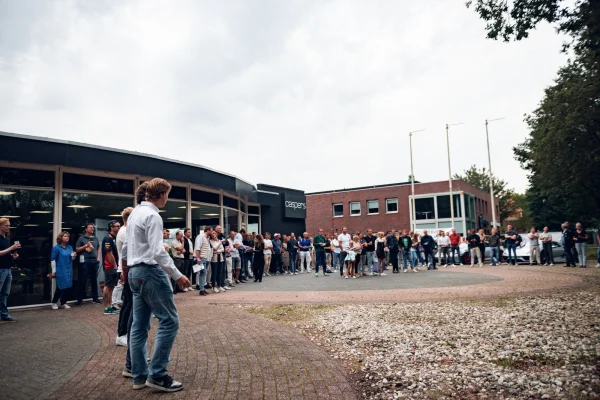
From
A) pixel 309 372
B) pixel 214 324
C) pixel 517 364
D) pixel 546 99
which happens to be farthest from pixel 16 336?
pixel 546 99

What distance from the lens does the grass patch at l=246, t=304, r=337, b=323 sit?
7.42 metres

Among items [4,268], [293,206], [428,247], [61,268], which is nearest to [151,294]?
[4,268]

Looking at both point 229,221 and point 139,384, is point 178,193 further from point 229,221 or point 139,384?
point 139,384

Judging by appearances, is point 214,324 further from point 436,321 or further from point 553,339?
point 553,339

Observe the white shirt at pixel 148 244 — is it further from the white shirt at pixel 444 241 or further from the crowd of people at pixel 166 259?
the white shirt at pixel 444 241

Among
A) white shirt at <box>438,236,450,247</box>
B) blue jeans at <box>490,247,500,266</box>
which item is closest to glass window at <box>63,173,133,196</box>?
white shirt at <box>438,236,450,247</box>

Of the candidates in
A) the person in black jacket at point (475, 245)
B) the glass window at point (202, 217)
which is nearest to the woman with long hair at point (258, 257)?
the glass window at point (202, 217)

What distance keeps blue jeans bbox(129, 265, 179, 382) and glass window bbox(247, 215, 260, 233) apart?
1811 cm

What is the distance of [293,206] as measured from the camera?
83.0ft

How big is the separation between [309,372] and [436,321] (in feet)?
10.4

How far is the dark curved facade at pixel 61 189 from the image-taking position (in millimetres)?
10125

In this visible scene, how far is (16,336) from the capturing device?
6.56 m

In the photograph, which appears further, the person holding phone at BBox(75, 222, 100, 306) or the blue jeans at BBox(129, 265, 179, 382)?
the person holding phone at BBox(75, 222, 100, 306)

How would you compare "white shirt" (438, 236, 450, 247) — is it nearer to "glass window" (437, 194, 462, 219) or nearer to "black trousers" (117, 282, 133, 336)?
"black trousers" (117, 282, 133, 336)
